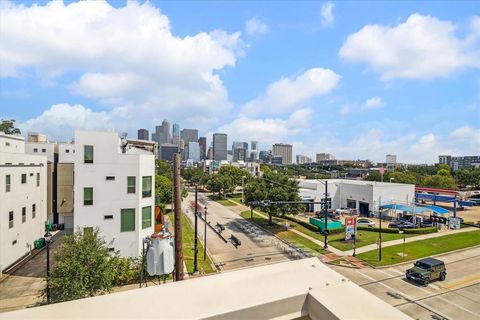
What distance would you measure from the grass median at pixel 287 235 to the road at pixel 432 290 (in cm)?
583

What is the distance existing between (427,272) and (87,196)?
30086mm

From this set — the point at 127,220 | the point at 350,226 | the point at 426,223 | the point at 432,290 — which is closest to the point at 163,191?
the point at 127,220

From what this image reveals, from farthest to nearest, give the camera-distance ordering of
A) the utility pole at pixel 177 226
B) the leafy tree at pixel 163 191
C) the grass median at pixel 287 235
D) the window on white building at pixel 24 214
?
the leafy tree at pixel 163 191
the grass median at pixel 287 235
the window on white building at pixel 24 214
the utility pole at pixel 177 226

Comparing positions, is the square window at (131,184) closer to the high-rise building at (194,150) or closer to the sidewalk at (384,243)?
the sidewalk at (384,243)

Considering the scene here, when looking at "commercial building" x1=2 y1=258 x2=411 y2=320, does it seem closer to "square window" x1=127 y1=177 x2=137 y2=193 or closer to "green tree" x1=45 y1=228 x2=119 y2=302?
"green tree" x1=45 y1=228 x2=119 y2=302

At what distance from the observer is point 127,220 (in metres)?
26.4

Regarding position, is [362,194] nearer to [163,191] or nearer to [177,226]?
[163,191]

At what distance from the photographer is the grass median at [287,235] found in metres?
33.2

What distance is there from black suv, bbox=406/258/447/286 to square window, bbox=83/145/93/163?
29.9 metres

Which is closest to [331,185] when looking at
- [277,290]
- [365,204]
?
[365,204]

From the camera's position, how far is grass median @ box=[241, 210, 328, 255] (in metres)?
33.2

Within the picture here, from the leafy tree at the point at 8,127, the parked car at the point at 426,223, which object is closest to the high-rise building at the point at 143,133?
the leafy tree at the point at 8,127

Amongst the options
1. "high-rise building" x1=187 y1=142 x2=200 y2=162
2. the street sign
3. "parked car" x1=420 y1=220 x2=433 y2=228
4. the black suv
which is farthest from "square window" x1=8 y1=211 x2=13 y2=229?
"parked car" x1=420 y1=220 x2=433 y2=228

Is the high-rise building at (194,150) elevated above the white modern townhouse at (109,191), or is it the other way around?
the high-rise building at (194,150)
